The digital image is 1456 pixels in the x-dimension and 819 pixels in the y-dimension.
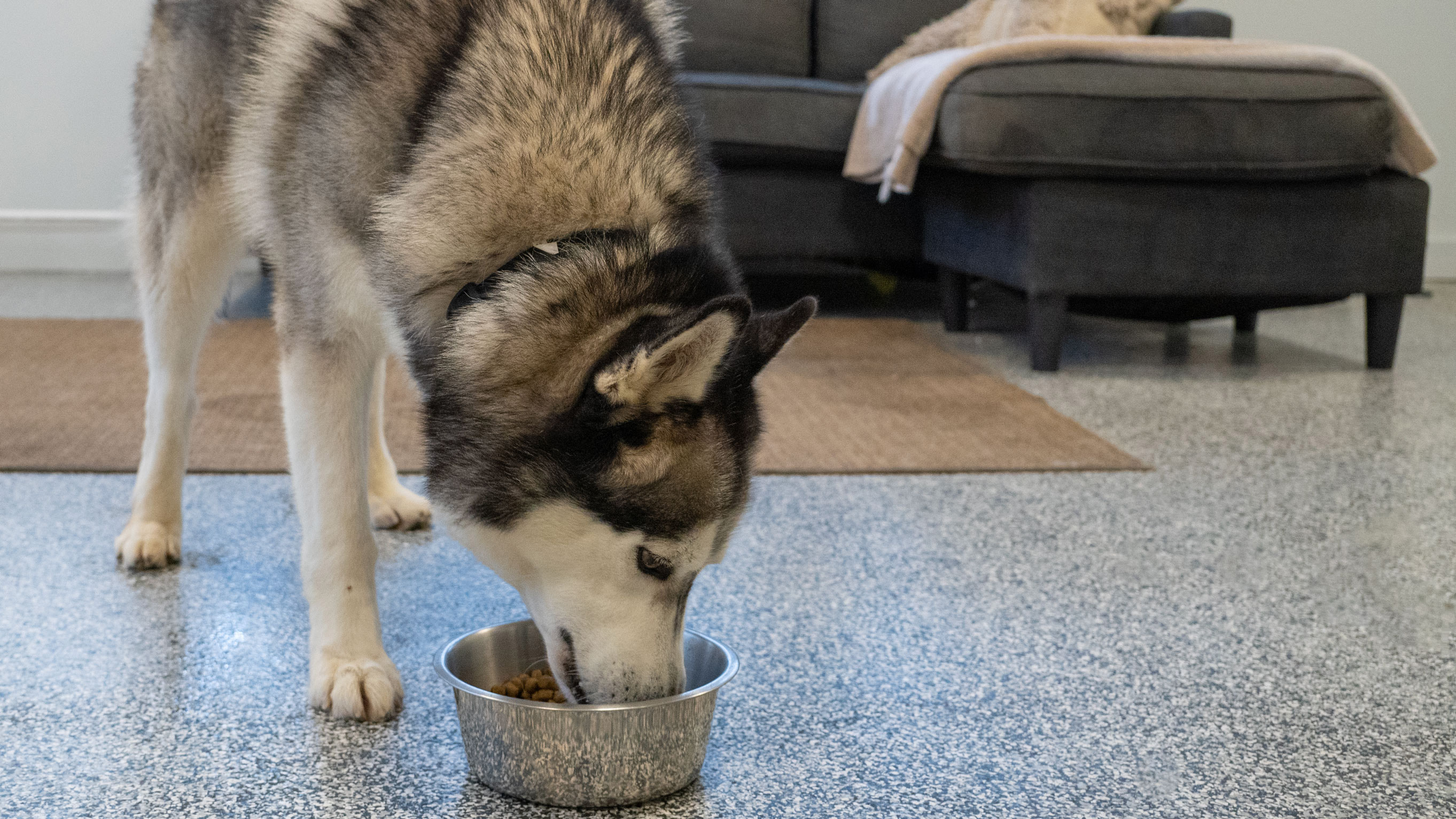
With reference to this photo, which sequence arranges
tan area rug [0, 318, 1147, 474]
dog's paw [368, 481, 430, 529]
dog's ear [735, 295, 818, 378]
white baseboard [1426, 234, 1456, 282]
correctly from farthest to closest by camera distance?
white baseboard [1426, 234, 1456, 282]
tan area rug [0, 318, 1147, 474]
dog's paw [368, 481, 430, 529]
dog's ear [735, 295, 818, 378]

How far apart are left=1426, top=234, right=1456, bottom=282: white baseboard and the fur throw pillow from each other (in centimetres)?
270

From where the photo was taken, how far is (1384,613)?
6.39 feet

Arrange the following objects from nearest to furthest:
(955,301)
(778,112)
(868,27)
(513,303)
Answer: (513,303) → (778,112) → (955,301) → (868,27)

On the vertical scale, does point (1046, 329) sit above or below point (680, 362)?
below

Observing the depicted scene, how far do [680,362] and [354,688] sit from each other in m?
0.66

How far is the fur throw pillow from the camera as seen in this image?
453 cm

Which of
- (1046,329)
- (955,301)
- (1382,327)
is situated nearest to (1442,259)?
(1382,327)

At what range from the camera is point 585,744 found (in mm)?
1266

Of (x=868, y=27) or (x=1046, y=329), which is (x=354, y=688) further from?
(x=868, y=27)

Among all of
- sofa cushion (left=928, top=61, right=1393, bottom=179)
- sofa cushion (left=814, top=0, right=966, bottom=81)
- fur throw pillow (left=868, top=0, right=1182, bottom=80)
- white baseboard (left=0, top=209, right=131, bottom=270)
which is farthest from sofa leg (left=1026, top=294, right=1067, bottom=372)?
white baseboard (left=0, top=209, right=131, bottom=270)

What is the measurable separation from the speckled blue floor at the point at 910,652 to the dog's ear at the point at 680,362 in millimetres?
455

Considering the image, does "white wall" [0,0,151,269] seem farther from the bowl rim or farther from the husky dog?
the bowl rim

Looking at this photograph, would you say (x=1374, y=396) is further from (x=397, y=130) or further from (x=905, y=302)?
(x=397, y=130)

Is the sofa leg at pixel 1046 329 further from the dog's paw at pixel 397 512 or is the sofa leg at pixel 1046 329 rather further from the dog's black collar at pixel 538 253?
the dog's black collar at pixel 538 253
